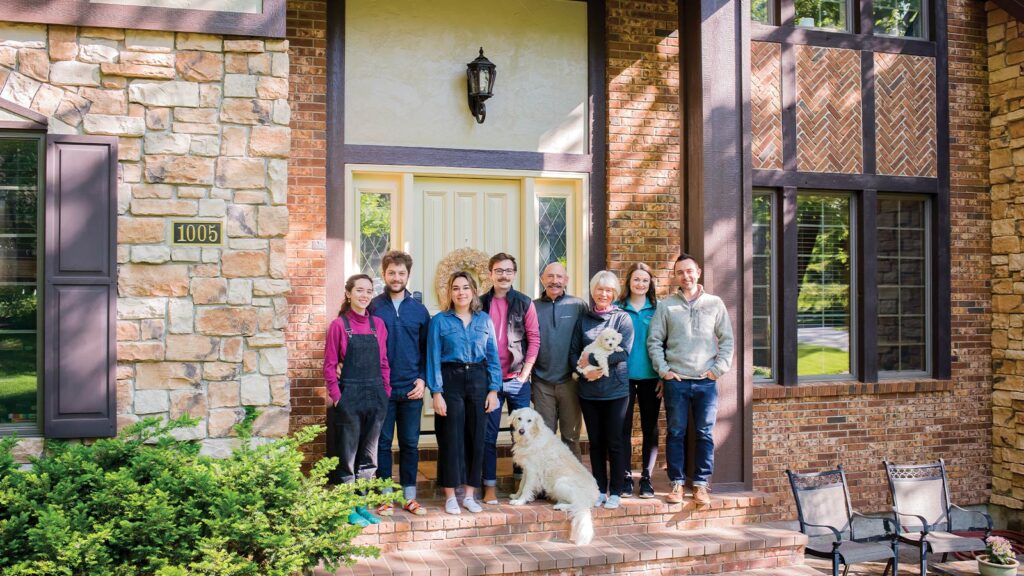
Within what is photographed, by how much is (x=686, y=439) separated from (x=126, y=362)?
156 inches

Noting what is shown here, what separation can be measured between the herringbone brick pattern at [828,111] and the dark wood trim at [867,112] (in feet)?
0.13

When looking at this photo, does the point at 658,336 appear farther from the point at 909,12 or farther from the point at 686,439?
the point at 909,12

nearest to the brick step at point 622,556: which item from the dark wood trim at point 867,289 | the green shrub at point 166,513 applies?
the green shrub at point 166,513

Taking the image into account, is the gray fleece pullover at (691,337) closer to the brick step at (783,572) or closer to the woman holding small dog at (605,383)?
the woman holding small dog at (605,383)

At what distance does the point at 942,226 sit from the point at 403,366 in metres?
5.45

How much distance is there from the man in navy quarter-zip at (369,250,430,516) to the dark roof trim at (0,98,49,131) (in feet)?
7.08

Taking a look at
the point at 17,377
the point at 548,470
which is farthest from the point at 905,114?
the point at 17,377

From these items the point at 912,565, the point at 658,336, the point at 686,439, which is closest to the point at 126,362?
the point at 658,336

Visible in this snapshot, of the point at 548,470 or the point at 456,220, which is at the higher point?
the point at 456,220

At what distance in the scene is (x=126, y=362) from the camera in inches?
193

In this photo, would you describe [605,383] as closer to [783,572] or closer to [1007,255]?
[783,572]

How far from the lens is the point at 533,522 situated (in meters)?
5.58

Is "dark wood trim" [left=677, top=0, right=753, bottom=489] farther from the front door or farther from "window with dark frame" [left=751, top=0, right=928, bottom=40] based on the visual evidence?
the front door

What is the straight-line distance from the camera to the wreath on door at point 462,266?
6.88m
